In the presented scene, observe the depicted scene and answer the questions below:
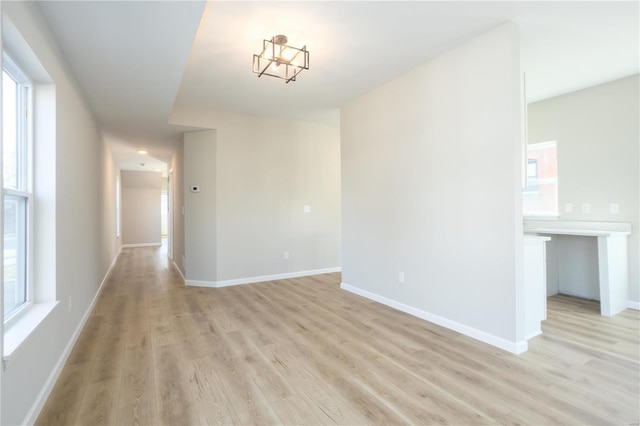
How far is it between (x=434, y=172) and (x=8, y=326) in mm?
3362

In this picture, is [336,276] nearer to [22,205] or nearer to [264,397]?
[264,397]

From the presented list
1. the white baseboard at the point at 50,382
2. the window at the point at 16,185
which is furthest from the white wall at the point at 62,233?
the window at the point at 16,185

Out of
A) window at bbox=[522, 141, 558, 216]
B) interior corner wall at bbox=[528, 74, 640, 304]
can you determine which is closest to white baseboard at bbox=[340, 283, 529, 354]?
interior corner wall at bbox=[528, 74, 640, 304]

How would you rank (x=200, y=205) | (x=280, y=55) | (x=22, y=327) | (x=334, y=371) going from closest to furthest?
(x=22, y=327), (x=334, y=371), (x=280, y=55), (x=200, y=205)

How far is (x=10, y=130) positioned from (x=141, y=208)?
9.77m

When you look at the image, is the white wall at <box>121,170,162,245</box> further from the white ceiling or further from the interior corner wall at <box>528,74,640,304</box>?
the interior corner wall at <box>528,74,640,304</box>

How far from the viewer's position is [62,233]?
2426mm

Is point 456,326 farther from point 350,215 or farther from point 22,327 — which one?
point 22,327

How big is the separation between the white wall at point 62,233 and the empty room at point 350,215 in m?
0.03

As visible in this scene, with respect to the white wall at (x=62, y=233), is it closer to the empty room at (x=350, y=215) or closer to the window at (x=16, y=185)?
the empty room at (x=350, y=215)

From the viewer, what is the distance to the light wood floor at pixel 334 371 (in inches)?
70.5

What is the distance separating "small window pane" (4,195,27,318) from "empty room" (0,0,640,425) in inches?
0.7

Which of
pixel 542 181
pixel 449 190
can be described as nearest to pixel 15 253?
pixel 449 190

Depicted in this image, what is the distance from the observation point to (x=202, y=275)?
4.85 m
